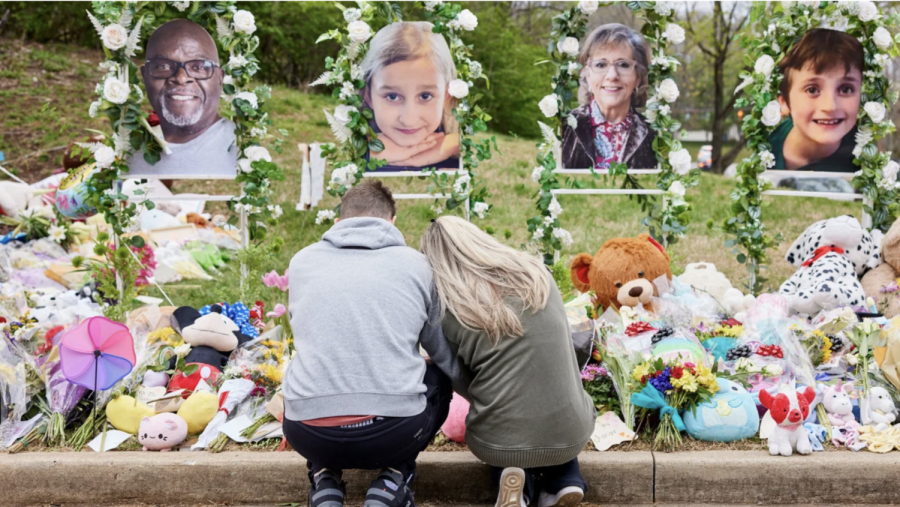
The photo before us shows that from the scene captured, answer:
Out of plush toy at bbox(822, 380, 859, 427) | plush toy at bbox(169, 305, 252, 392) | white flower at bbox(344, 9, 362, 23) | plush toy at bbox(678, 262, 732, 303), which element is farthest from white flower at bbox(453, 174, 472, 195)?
plush toy at bbox(822, 380, 859, 427)

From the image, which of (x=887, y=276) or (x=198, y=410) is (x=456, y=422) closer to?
(x=198, y=410)

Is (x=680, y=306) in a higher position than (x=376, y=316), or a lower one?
lower

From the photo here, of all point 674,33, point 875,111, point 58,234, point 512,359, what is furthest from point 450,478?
point 58,234

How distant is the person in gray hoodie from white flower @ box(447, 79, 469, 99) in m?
2.43

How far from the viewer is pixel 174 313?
434 cm

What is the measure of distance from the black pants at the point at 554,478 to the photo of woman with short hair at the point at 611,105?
2.86m

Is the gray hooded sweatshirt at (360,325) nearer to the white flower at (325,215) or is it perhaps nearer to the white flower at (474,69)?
the white flower at (325,215)

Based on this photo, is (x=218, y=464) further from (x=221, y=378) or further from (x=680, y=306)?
(x=680, y=306)

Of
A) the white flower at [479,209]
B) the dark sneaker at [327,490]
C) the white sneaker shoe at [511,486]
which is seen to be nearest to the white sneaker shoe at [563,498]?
the white sneaker shoe at [511,486]

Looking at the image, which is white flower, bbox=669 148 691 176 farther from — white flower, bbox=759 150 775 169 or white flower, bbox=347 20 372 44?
white flower, bbox=347 20 372 44

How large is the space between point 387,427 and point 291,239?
5.35 meters

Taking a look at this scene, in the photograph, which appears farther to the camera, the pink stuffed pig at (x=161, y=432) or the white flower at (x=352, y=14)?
the white flower at (x=352, y=14)

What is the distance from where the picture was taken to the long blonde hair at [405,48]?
17.3 ft

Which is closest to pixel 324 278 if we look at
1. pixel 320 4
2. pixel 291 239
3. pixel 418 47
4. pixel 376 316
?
pixel 376 316
